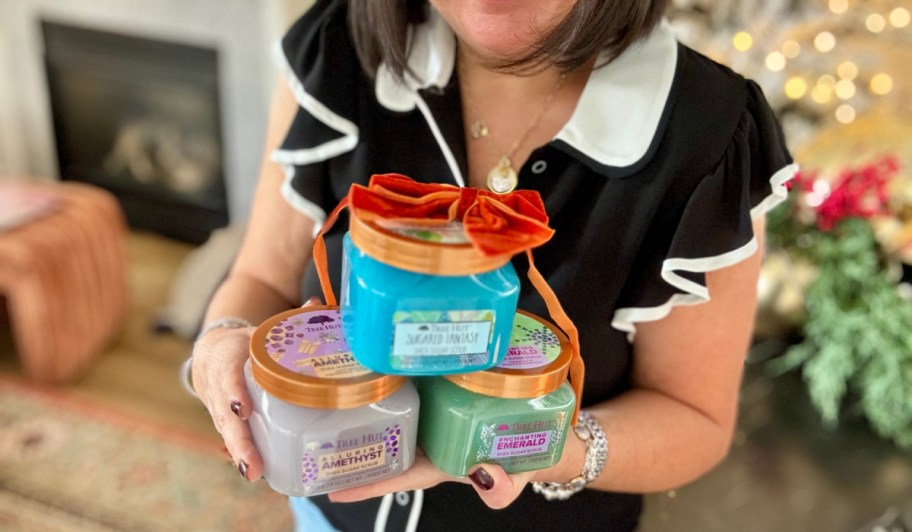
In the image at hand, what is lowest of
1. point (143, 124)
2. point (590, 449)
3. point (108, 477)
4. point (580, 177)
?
point (108, 477)

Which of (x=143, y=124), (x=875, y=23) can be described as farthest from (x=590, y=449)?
(x=143, y=124)

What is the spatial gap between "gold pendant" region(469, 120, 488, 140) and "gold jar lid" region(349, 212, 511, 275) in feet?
0.93

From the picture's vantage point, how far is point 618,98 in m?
0.65

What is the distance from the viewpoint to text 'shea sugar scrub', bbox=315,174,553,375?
433mm

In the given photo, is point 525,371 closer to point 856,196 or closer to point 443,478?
point 443,478

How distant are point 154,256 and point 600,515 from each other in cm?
243

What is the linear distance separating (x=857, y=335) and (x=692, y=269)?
67cm

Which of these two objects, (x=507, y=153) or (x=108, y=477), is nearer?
(x=507, y=153)

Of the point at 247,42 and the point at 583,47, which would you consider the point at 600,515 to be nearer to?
the point at 583,47

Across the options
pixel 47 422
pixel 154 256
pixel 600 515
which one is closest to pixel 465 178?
pixel 600 515

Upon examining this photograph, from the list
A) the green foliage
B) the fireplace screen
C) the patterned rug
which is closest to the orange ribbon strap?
the green foliage

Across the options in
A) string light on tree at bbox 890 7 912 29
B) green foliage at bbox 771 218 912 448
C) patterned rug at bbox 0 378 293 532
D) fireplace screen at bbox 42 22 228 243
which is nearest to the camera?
green foliage at bbox 771 218 912 448

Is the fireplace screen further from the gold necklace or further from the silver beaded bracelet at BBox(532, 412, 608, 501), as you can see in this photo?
the silver beaded bracelet at BBox(532, 412, 608, 501)

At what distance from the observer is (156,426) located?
187 centimetres
